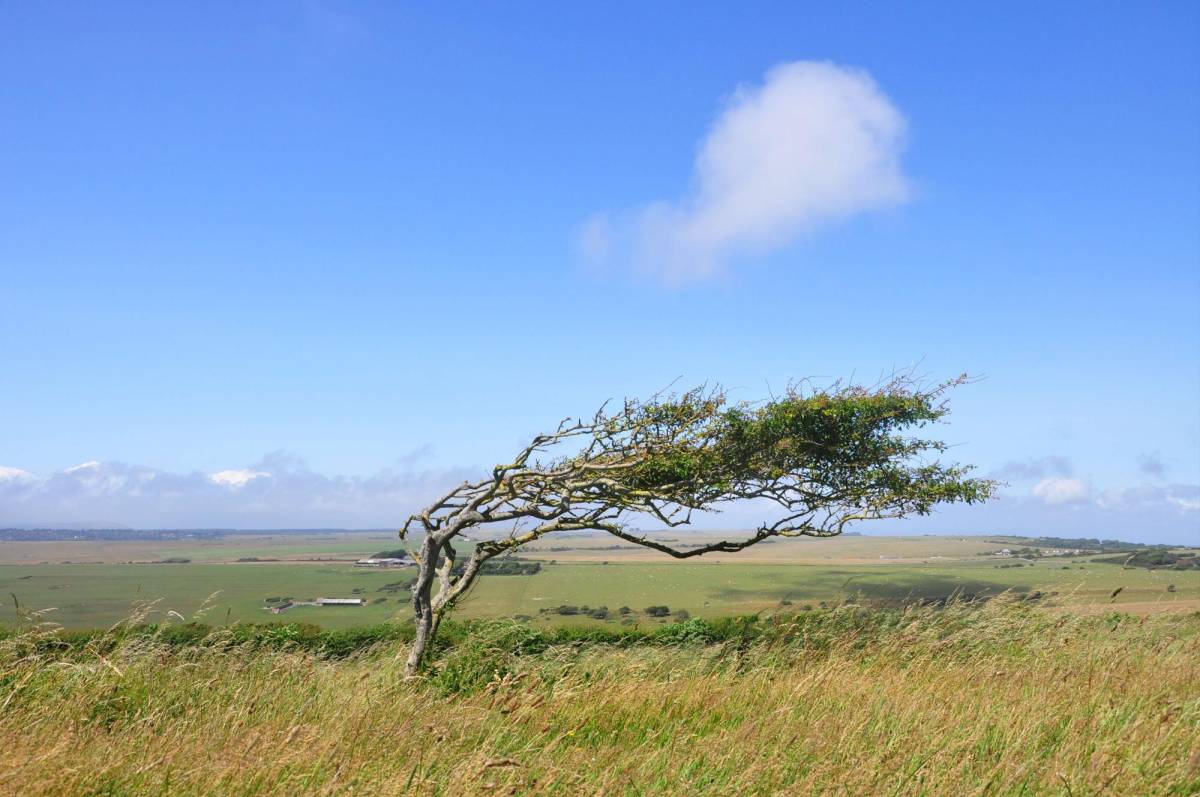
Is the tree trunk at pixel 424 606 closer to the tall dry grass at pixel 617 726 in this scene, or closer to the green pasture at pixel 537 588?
the tall dry grass at pixel 617 726

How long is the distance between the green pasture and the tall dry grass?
16.1ft

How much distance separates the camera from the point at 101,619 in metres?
59.3

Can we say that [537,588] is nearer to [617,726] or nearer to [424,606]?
[424,606]

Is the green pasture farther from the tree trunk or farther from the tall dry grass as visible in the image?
the tree trunk

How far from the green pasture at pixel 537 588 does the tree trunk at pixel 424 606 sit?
696 cm

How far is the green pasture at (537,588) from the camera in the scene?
37.9m

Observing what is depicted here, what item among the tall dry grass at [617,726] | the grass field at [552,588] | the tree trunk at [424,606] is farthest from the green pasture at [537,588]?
the tree trunk at [424,606]

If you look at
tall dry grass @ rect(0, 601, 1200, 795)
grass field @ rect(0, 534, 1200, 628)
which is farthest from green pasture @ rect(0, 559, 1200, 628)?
tall dry grass @ rect(0, 601, 1200, 795)

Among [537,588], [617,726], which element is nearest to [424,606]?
[617,726]

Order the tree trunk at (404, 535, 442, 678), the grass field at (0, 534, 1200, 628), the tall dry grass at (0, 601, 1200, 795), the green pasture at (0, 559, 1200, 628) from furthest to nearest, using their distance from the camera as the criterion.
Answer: the green pasture at (0, 559, 1200, 628) → the grass field at (0, 534, 1200, 628) → the tree trunk at (404, 535, 442, 678) → the tall dry grass at (0, 601, 1200, 795)

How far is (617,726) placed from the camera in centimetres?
634

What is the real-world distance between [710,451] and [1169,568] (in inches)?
1622

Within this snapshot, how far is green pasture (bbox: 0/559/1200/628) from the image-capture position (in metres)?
37.9

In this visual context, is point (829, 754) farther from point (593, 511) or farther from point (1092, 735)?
point (593, 511)
